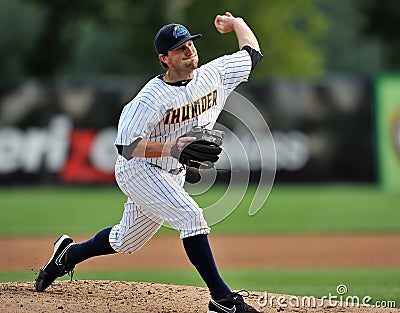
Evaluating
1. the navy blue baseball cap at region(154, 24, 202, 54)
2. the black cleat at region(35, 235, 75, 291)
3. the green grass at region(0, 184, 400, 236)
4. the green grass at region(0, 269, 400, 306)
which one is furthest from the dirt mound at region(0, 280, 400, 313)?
the green grass at region(0, 184, 400, 236)

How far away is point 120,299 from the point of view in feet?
19.4

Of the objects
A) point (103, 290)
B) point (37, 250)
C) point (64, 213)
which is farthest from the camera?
point (64, 213)

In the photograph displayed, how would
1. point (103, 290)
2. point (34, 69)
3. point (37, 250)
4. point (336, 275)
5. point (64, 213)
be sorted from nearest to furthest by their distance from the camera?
point (103, 290) < point (336, 275) < point (37, 250) < point (64, 213) < point (34, 69)

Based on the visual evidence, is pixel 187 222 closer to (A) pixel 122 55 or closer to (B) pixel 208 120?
(B) pixel 208 120

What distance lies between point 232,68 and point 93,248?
1.55m

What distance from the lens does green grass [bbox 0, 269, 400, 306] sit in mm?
7059

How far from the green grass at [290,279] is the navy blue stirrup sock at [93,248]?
1.71 meters

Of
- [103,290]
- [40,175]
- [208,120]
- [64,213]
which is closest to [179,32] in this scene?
[208,120]

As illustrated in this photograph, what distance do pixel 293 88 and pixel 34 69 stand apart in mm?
16149

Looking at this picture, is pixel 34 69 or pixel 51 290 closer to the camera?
pixel 51 290

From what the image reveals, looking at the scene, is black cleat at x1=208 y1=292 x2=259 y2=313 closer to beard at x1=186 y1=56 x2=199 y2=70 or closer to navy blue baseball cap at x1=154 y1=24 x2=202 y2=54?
beard at x1=186 y1=56 x2=199 y2=70

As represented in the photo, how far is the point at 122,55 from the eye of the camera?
34969 mm

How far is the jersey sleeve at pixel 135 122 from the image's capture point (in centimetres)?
532

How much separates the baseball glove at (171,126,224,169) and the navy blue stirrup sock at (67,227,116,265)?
0.91 metres
